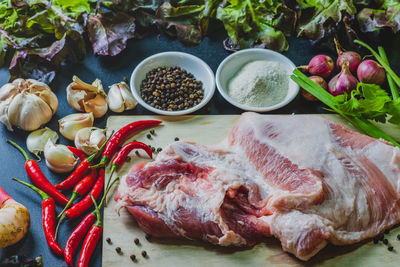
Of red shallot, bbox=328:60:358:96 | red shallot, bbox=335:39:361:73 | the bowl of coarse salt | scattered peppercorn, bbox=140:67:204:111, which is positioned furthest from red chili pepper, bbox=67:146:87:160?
red shallot, bbox=335:39:361:73

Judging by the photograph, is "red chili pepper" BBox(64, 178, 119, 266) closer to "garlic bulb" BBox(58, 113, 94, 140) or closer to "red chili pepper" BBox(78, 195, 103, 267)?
"red chili pepper" BBox(78, 195, 103, 267)

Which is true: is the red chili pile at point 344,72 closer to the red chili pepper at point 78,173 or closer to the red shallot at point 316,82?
the red shallot at point 316,82

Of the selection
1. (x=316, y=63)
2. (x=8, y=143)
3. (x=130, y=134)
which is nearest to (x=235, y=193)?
(x=130, y=134)

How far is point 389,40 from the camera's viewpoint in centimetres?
424

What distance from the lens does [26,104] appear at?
3445 mm

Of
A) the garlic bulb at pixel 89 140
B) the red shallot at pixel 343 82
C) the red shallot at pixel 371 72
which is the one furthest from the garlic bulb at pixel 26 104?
the red shallot at pixel 371 72

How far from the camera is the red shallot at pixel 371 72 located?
374cm

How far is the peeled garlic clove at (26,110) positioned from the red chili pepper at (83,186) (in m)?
0.66

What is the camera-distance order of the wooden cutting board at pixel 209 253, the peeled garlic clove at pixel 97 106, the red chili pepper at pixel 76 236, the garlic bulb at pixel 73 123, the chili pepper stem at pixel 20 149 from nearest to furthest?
the wooden cutting board at pixel 209 253, the red chili pepper at pixel 76 236, the chili pepper stem at pixel 20 149, the garlic bulb at pixel 73 123, the peeled garlic clove at pixel 97 106

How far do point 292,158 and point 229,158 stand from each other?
1.50ft

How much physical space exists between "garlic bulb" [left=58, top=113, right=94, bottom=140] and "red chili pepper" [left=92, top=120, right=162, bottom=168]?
0.31 m

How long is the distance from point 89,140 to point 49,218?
682 millimetres

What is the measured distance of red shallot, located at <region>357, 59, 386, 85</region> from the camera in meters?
3.74

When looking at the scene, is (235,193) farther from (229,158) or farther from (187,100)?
(187,100)
